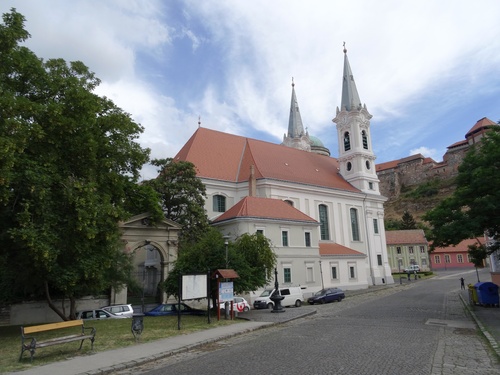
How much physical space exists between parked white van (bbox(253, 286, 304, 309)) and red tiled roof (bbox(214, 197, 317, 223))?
23.0 ft

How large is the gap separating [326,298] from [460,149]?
321ft

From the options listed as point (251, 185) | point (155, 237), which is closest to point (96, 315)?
point (155, 237)

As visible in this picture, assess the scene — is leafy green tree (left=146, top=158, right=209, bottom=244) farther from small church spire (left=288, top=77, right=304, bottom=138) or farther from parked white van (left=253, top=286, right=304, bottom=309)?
small church spire (left=288, top=77, right=304, bottom=138)

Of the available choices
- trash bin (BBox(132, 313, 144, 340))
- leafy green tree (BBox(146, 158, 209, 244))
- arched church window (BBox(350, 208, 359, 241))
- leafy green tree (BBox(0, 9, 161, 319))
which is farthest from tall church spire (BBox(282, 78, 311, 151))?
trash bin (BBox(132, 313, 144, 340))

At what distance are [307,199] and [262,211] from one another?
1078 cm

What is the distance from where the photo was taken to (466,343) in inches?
465

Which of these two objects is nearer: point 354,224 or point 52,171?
point 52,171

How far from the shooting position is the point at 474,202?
17.8 meters

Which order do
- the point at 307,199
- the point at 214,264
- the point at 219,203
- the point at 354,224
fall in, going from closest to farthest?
the point at 214,264 < the point at 219,203 < the point at 307,199 < the point at 354,224

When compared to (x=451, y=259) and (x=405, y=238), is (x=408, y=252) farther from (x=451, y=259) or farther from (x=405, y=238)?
(x=451, y=259)

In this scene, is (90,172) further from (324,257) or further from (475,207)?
(324,257)

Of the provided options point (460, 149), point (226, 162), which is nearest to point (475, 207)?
point (226, 162)

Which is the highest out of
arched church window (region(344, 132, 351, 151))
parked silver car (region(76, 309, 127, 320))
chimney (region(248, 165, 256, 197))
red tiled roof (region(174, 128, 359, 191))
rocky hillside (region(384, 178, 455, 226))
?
rocky hillside (region(384, 178, 455, 226))

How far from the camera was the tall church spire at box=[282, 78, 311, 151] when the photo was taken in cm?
6338
